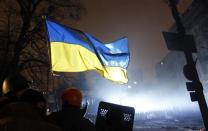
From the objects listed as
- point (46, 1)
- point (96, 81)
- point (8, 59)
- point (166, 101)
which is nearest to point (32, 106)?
point (8, 59)

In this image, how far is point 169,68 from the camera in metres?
80.1

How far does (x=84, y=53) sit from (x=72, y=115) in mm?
3926

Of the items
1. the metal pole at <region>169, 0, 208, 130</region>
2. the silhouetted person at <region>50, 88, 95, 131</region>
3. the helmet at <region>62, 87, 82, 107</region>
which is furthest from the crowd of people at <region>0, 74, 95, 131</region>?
the metal pole at <region>169, 0, 208, 130</region>

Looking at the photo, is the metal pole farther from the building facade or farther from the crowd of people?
the building facade

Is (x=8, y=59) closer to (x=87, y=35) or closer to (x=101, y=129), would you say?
(x=87, y=35)

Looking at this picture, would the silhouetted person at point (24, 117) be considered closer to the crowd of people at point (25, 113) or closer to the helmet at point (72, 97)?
the crowd of people at point (25, 113)

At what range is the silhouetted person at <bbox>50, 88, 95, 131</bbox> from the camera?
383 cm

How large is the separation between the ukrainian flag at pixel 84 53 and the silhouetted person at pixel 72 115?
265cm

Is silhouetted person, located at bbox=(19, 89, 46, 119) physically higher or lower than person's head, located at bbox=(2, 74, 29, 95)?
lower

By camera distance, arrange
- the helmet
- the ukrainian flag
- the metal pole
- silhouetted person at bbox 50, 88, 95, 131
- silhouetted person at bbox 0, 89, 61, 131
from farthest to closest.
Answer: the metal pole
the ukrainian flag
the helmet
silhouetted person at bbox 50, 88, 95, 131
silhouetted person at bbox 0, 89, 61, 131

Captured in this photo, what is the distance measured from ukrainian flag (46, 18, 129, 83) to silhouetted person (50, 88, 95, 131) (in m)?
2.65

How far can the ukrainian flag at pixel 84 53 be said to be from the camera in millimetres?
7000

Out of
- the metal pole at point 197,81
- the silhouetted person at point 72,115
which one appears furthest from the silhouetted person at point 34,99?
the metal pole at point 197,81

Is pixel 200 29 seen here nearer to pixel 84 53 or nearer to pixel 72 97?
pixel 84 53
